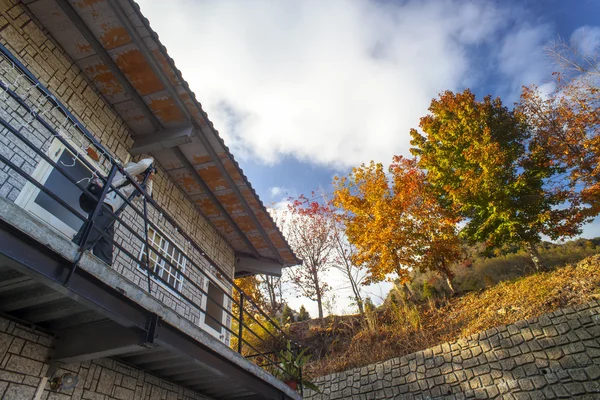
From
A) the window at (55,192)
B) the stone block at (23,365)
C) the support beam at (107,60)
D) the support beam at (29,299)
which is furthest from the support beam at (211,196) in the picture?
the stone block at (23,365)

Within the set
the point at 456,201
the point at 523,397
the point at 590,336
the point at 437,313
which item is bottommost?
the point at 523,397

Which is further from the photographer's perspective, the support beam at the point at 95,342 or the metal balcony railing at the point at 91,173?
the support beam at the point at 95,342

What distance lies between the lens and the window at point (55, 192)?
14.6ft

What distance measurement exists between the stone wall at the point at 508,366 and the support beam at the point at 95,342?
8.79m

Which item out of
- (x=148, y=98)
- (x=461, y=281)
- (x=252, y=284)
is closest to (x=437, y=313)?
(x=461, y=281)

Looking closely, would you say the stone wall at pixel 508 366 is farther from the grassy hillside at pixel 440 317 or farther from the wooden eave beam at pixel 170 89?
the wooden eave beam at pixel 170 89

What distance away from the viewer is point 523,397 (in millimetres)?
8133

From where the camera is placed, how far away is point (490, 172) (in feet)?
48.2

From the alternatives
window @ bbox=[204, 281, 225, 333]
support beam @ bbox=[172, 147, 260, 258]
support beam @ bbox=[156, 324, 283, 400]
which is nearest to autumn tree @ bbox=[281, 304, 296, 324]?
window @ bbox=[204, 281, 225, 333]

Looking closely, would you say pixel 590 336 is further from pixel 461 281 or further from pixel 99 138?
pixel 99 138

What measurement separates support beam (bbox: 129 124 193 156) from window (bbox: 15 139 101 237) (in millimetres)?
1221

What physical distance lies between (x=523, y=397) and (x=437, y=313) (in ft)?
17.6

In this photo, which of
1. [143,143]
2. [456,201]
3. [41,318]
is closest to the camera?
[41,318]

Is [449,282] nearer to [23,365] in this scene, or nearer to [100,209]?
[100,209]
